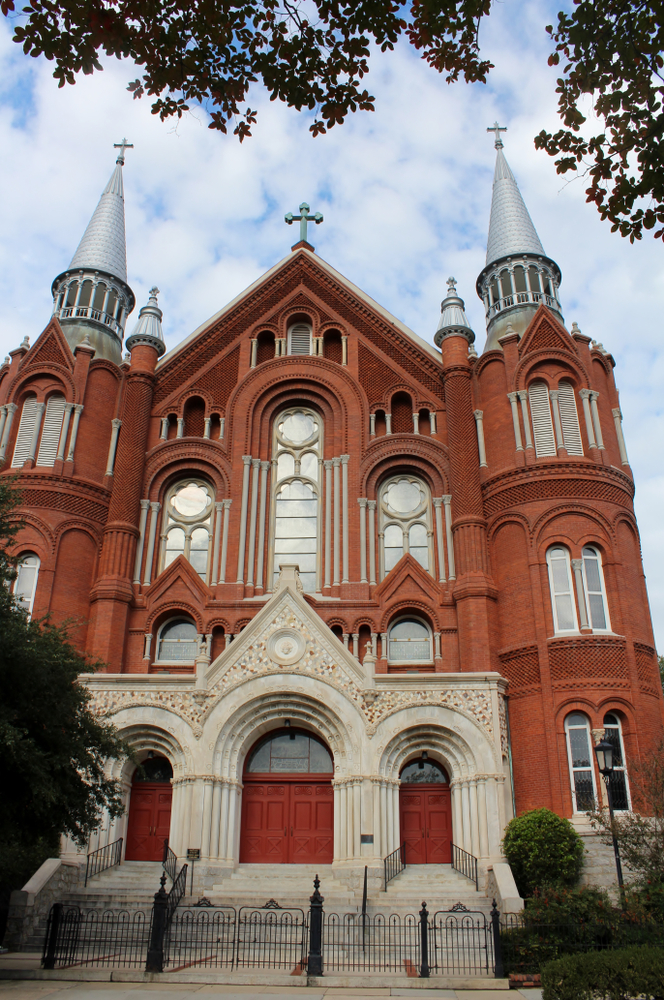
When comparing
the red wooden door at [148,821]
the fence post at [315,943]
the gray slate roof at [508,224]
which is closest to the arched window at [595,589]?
the fence post at [315,943]

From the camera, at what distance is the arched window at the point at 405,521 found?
27734 mm

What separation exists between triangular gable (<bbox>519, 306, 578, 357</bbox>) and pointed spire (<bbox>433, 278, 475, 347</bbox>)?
257 cm

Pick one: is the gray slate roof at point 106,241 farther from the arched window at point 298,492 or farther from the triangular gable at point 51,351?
the arched window at point 298,492

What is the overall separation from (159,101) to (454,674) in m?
17.2

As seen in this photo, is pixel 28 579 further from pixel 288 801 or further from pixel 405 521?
pixel 405 521

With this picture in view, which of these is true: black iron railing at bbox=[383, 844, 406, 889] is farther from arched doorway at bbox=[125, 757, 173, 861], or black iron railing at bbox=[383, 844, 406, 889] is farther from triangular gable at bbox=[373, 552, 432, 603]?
triangular gable at bbox=[373, 552, 432, 603]

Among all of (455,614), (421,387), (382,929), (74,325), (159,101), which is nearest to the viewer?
(159,101)

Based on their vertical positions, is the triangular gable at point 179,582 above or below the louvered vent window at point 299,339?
below

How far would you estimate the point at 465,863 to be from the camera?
21.3 meters

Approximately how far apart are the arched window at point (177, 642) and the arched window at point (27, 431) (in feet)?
24.5

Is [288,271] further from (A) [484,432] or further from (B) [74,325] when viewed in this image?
(A) [484,432]

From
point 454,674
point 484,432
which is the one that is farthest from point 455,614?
point 484,432

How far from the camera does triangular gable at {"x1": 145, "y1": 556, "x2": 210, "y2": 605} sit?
26891 mm

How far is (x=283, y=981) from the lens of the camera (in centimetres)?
1398
